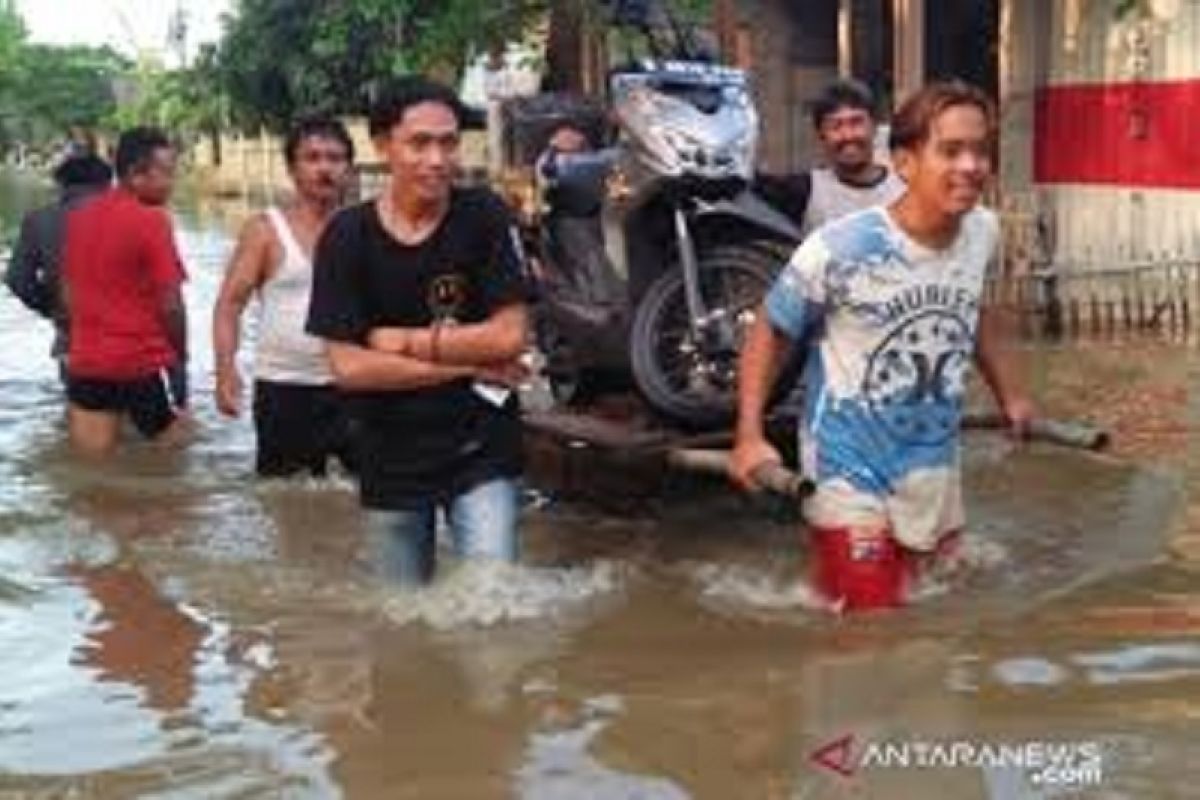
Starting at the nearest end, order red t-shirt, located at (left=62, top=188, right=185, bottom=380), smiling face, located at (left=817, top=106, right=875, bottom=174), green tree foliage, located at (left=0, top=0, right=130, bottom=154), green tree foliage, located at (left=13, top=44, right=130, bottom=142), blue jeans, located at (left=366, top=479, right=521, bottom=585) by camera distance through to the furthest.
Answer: blue jeans, located at (left=366, top=479, right=521, bottom=585), smiling face, located at (left=817, top=106, right=875, bottom=174), red t-shirt, located at (left=62, top=188, right=185, bottom=380), green tree foliage, located at (left=0, top=0, right=130, bottom=154), green tree foliage, located at (left=13, top=44, right=130, bottom=142)

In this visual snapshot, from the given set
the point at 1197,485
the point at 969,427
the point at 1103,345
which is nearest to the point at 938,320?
the point at 969,427

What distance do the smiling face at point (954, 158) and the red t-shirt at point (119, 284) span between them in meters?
4.37

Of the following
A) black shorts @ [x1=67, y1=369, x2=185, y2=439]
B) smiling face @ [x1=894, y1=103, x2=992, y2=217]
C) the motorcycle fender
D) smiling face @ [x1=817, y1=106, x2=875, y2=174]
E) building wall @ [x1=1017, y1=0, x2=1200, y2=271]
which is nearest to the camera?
smiling face @ [x1=894, y1=103, x2=992, y2=217]

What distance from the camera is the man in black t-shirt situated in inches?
210

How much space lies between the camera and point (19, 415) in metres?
12.4

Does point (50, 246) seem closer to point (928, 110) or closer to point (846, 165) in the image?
point (846, 165)

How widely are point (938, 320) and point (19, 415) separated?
8228 millimetres

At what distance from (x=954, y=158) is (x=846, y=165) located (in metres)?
2.01

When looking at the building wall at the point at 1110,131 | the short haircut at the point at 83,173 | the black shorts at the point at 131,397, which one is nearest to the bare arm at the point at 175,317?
the black shorts at the point at 131,397

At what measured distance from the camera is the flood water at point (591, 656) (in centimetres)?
483

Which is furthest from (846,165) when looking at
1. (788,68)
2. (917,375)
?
(788,68)

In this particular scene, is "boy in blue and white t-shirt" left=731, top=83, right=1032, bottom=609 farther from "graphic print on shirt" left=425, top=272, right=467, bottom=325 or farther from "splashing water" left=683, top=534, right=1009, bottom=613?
"graphic print on shirt" left=425, top=272, right=467, bottom=325

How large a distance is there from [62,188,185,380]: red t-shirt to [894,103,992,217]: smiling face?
437 cm

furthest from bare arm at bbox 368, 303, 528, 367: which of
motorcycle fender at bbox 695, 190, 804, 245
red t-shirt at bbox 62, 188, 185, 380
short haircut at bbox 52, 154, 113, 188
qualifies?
short haircut at bbox 52, 154, 113, 188
